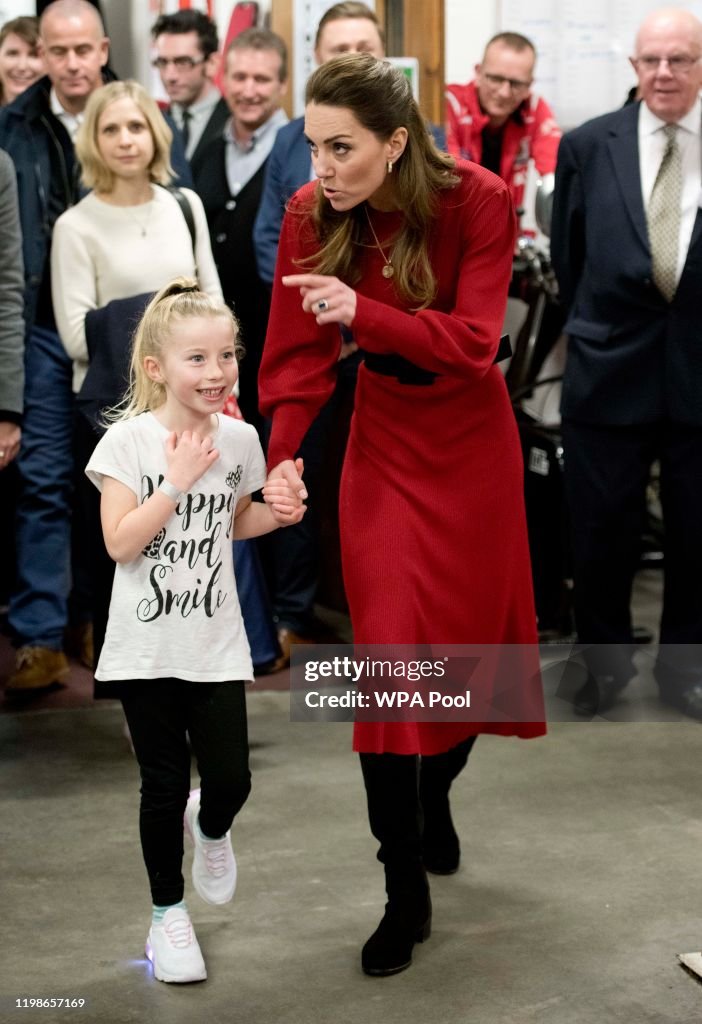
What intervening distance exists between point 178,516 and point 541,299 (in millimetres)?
2749

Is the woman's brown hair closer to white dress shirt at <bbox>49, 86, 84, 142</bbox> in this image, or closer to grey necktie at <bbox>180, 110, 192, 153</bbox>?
white dress shirt at <bbox>49, 86, 84, 142</bbox>

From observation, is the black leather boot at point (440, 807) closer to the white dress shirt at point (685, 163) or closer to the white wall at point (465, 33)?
the white dress shirt at point (685, 163)

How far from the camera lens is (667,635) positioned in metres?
4.23

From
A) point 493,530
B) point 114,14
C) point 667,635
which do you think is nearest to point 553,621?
point 667,635

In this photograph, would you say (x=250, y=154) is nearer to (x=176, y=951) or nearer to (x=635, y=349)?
(x=635, y=349)

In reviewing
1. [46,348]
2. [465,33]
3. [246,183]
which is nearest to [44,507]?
[46,348]

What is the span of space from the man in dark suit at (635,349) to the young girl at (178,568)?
1708 mm

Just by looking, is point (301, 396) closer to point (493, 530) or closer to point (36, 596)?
point (493, 530)

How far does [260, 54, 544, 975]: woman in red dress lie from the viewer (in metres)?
2.43

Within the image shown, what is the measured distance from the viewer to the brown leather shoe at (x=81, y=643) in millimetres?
4559

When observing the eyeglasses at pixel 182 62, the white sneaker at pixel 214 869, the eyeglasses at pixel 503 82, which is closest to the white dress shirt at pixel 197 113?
the eyeglasses at pixel 182 62

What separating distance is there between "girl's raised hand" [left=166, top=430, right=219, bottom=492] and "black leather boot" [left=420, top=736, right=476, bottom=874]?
0.80m

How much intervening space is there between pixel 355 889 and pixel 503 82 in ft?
10.2

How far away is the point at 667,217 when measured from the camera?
394 cm
